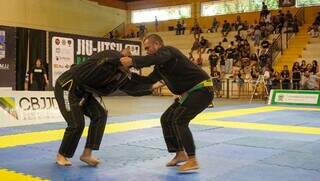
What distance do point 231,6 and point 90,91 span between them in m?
24.8

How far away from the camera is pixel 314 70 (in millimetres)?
18672

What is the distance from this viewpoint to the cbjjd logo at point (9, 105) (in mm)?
9242

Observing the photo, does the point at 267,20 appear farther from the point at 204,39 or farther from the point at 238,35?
the point at 204,39

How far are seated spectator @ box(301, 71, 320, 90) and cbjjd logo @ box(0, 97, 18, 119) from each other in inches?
498

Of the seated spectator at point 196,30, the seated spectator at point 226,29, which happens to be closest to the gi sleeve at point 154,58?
the seated spectator at point 226,29

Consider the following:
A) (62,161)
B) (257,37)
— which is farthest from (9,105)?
(257,37)

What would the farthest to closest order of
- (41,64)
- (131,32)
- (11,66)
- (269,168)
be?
(131,32) → (11,66) → (41,64) → (269,168)

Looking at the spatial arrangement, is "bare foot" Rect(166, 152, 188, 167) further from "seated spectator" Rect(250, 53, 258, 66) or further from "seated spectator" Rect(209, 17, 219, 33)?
"seated spectator" Rect(209, 17, 219, 33)

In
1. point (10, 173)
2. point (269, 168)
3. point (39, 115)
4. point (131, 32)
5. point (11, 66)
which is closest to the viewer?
point (10, 173)

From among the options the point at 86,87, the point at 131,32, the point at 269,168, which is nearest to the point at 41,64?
the point at 86,87

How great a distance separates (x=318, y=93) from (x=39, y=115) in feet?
35.3

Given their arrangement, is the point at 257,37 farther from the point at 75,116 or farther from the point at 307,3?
the point at 75,116

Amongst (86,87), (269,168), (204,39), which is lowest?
(269,168)

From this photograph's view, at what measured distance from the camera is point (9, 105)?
30.7 ft
